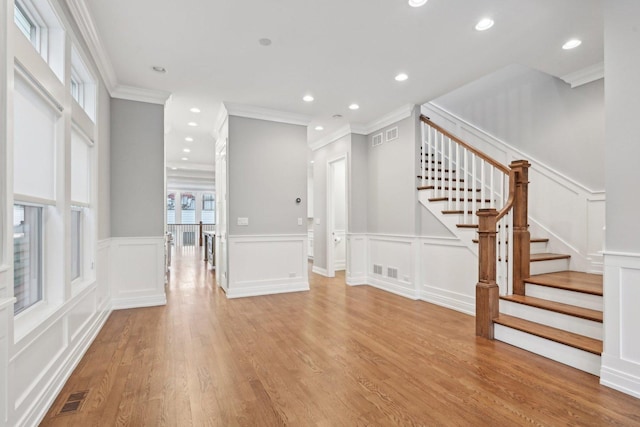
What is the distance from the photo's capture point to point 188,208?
15719 millimetres

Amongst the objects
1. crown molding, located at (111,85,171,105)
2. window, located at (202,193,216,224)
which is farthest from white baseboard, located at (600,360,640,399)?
window, located at (202,193,216,224)

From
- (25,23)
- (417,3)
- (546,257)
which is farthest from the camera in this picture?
(546,257)

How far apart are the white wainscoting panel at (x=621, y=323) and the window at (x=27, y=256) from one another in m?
3.94

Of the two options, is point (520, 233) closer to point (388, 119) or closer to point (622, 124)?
point (622, 124)

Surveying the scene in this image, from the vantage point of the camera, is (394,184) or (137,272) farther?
(394,184)

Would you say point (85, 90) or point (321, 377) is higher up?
point (85, 90)


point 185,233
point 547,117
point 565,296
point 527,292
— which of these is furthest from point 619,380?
point 185,233

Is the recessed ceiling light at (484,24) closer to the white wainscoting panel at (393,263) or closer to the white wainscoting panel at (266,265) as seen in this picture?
the white wainscoting panel at (393,263)

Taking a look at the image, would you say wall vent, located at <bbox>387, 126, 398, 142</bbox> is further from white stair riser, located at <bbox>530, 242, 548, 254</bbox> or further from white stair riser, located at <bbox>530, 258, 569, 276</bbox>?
white stair riser, located at <bbox>530, 258, 569, 276</bbox>

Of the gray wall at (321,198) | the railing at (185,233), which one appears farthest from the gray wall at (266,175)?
the railing at (185,233)

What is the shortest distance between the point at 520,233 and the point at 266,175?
359 centimetres

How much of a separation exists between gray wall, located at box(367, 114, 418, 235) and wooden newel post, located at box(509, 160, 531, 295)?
5.22 ft

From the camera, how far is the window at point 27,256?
203 cm

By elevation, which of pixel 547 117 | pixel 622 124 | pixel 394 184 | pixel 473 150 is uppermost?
pixel 547 117
